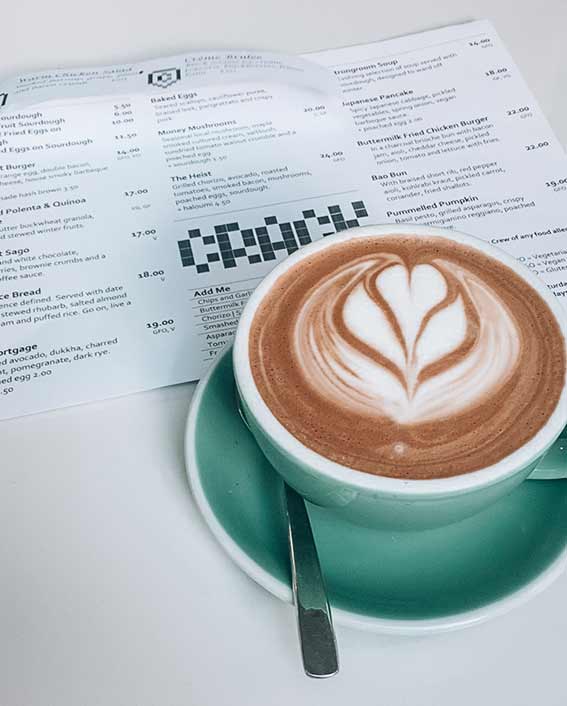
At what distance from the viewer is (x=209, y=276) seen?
2.07 feet

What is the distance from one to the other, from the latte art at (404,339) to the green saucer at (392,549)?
71 millimetres

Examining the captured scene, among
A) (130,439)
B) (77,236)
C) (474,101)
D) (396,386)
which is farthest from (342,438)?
(474,101)

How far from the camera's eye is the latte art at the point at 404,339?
0.46 metres

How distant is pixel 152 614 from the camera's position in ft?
1.54

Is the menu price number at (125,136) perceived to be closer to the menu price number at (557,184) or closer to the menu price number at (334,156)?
the menu price number at (334,156)

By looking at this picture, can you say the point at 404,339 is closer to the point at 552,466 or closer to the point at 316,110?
the point at 552,466

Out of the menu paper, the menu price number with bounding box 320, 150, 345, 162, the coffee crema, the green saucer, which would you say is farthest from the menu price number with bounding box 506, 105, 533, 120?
the green saucer

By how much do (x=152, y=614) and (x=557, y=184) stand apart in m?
0.44

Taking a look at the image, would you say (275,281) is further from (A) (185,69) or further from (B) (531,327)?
(A) (185,69)

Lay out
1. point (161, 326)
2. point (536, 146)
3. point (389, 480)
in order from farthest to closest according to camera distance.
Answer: point (536, 146), point (161, 326), point (389, 480)

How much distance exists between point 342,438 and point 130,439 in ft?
0.54

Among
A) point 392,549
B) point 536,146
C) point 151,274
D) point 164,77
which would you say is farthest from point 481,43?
point 392,549

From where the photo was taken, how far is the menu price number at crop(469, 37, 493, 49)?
0.80 m

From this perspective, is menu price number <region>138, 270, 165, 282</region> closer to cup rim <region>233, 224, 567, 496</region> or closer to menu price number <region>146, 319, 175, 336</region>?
menu price number <region>146, 319, 175, 336</region>
